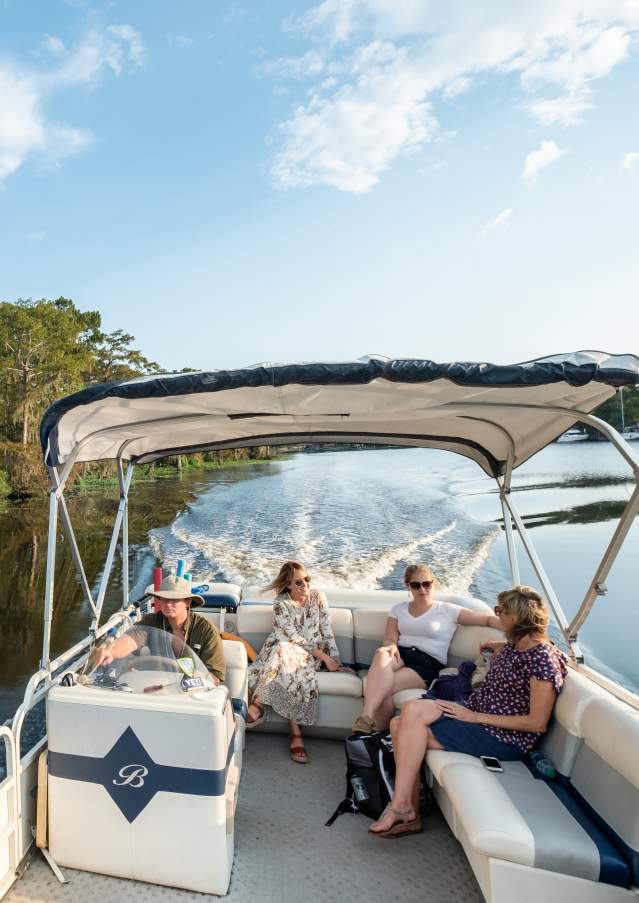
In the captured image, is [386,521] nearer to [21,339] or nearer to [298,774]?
[298,774]

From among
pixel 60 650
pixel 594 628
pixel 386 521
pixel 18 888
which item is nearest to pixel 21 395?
pixel 386 521

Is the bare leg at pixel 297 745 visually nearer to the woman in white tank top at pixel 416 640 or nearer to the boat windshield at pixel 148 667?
the woman in white tank top at pixel 416 640

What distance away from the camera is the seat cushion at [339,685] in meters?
3.37

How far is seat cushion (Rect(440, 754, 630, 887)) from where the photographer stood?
1.81m

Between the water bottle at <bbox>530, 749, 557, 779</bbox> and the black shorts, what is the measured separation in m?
0.98

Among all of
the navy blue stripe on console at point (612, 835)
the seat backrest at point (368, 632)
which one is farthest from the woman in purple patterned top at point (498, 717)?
the seat backrest at point (368, 632)

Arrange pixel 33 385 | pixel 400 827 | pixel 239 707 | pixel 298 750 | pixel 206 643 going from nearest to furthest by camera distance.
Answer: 1. pixel 400 827
2. pixel 206 643
3. pixel 239 707
4. pixel 298 750
5. pixel 33 385

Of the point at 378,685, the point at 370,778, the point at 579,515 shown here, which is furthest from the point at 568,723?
the point at 579,515

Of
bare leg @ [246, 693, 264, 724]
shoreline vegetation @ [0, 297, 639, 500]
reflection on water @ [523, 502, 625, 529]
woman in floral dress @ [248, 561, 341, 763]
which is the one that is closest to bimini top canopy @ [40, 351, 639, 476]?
woman in floral dress @ [248, 561, 341, 763]

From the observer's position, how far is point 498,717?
2436mm

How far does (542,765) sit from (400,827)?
672 millimetres

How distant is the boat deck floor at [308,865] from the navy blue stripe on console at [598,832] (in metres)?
0.51

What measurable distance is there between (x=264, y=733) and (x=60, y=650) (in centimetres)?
411

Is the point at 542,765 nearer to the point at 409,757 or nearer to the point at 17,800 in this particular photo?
the point at 409,757
